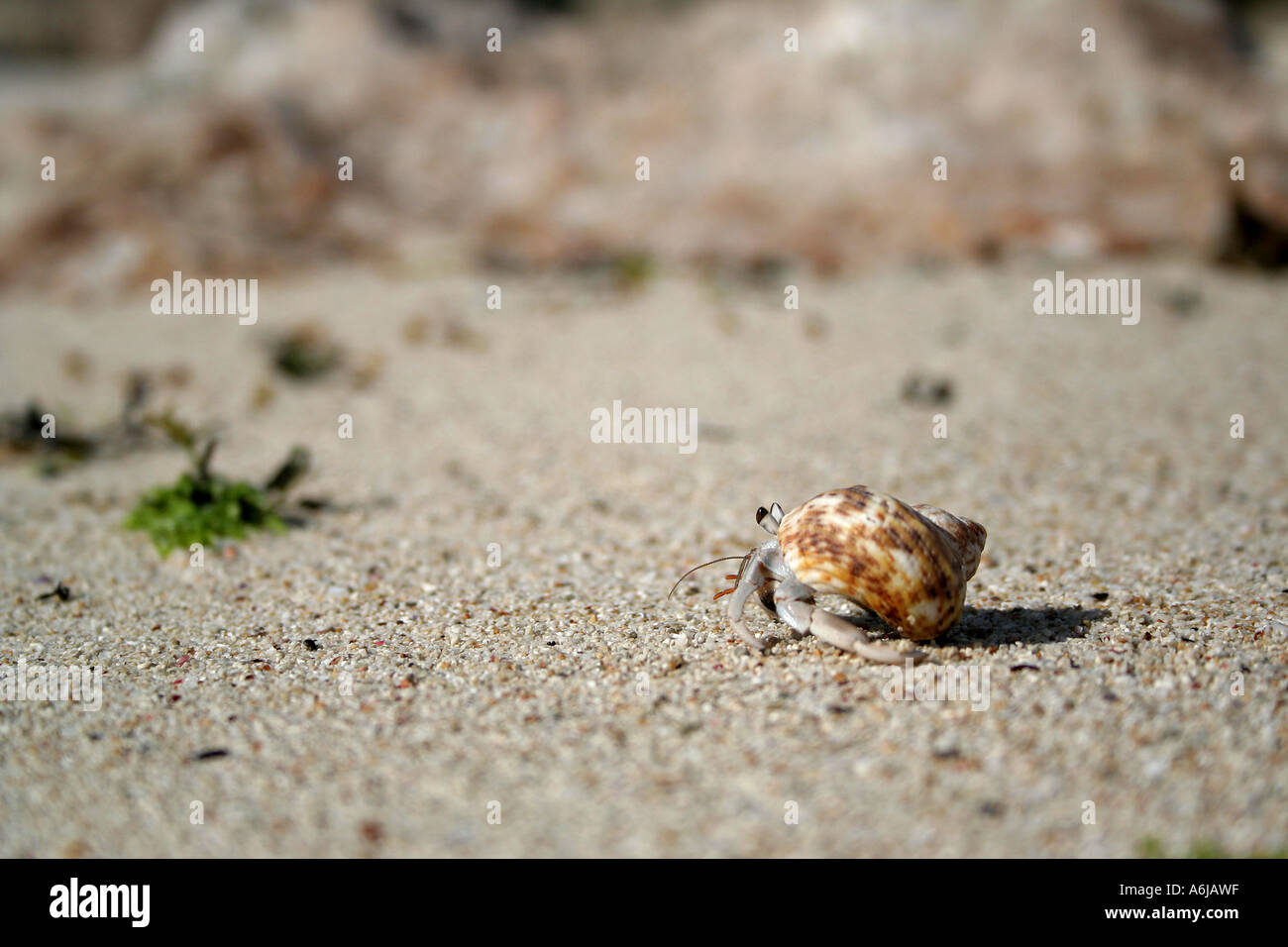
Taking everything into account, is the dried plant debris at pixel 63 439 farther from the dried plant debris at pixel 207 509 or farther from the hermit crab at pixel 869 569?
the hermit crab at pixel 869 569

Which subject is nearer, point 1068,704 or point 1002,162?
point 1068,704

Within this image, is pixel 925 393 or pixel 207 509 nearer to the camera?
pixel 207 509

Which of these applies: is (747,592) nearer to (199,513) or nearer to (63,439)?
(199,513)

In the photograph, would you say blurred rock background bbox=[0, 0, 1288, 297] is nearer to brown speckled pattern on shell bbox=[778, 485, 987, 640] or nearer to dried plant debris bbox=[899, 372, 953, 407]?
Answer: dried plant debris bbox=[899, 372, 953, 407]

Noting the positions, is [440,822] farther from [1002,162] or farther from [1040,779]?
[1002,162]

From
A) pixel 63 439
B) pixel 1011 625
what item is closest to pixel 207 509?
pixel 63 439
